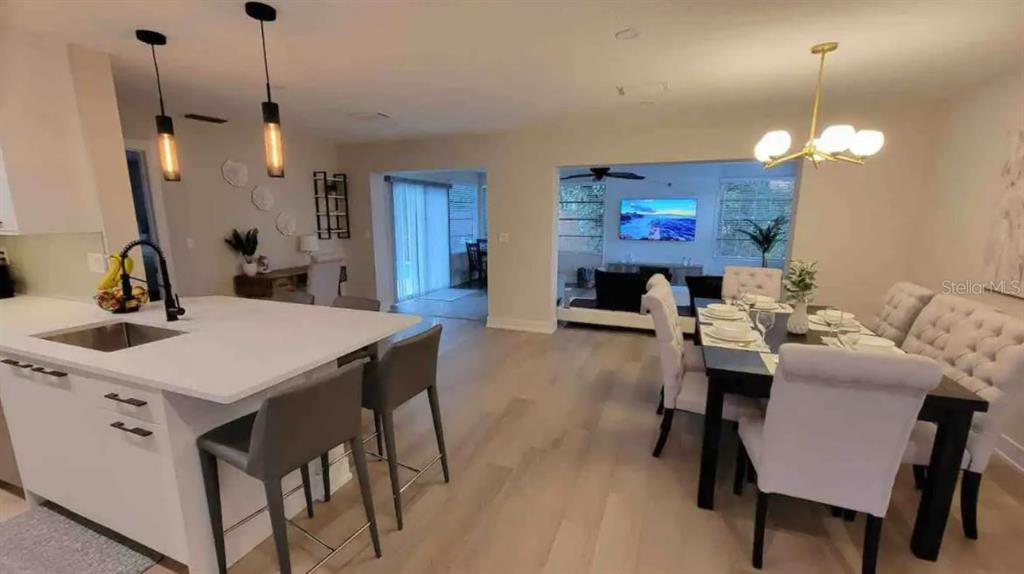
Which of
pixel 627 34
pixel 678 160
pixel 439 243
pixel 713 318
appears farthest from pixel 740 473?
pixel 439 243

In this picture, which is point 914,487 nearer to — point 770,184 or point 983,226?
point 983,226

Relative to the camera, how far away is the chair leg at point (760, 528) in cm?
175

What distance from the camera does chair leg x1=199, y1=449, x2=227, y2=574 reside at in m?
1.58

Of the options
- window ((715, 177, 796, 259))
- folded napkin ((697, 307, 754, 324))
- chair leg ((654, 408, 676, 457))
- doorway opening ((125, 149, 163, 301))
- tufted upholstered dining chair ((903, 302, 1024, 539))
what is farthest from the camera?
window ((715, 177, 796, 259))

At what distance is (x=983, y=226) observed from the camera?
2.94m

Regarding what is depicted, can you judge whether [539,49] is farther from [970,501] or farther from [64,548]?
[64,548]

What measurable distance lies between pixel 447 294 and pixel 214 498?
6146mm

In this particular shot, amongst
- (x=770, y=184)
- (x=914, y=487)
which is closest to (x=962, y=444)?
(x=914, y=487)

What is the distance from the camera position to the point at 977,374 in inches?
74.0

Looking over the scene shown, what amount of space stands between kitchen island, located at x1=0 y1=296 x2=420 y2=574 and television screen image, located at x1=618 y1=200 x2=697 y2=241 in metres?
6.50

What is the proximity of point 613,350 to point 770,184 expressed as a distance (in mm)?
4857

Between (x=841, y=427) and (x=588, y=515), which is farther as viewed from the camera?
(x=588, y=515)

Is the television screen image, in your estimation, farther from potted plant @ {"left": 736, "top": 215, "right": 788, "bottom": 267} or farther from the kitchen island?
the kitchen island

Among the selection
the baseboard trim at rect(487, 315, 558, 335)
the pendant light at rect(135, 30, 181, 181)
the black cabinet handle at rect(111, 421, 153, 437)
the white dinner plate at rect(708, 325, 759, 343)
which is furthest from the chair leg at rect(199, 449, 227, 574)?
the baseboard trim at rect(487, 315, 558, 335)
